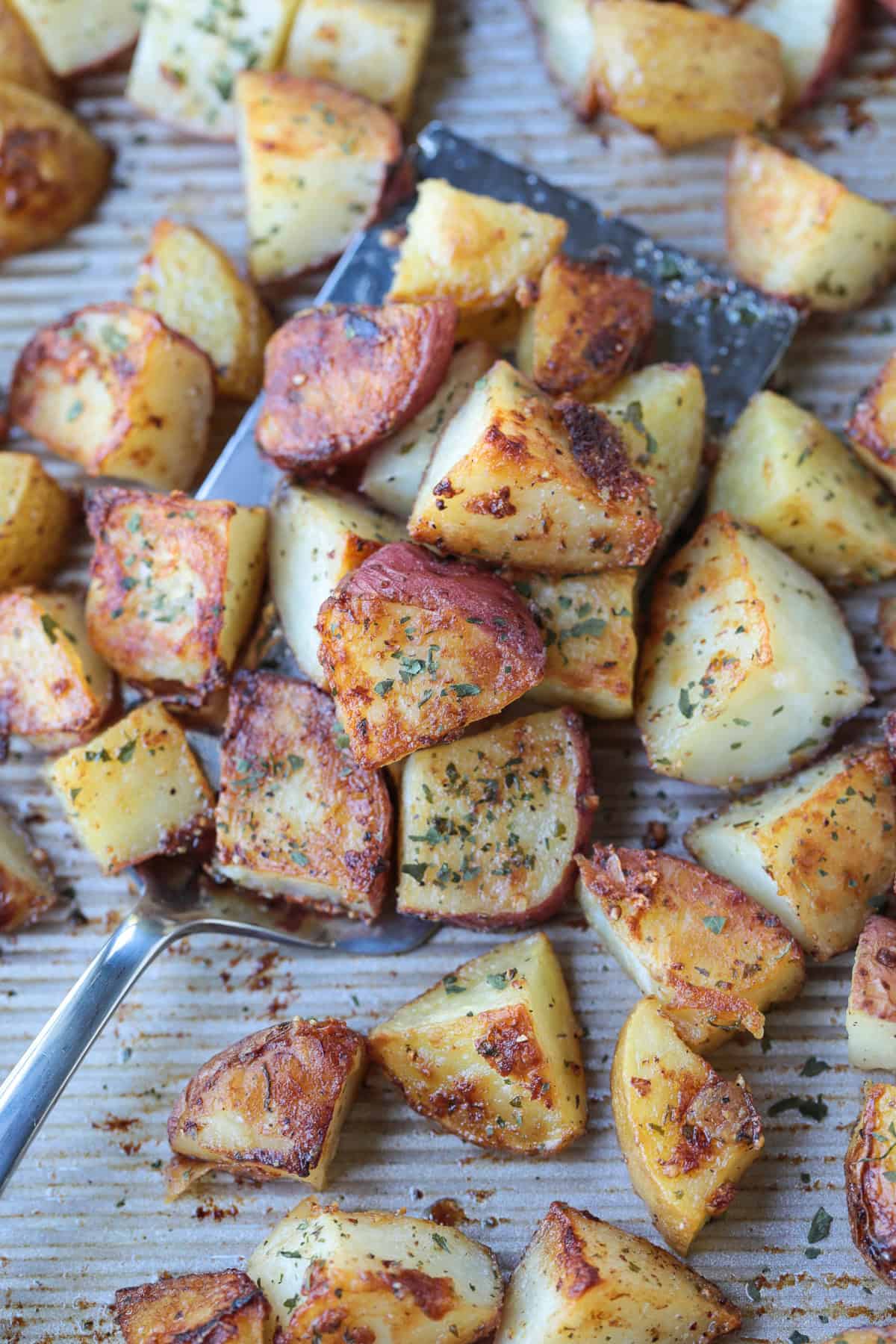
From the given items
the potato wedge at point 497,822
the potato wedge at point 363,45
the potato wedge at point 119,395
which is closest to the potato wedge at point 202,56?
the potato wedge at point 363,45

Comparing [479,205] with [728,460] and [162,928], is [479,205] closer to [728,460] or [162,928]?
[728,460]

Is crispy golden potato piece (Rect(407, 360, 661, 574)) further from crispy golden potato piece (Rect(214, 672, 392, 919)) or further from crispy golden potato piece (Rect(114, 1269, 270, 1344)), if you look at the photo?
crispy golden potato piece (Rect(114, 1269, 270, 1344))

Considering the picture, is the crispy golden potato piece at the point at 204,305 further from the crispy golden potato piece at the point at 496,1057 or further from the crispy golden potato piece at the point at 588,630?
the crispy golden potato piece at the point at 496,1057

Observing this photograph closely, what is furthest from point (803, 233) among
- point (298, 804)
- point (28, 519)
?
point (28, 519)

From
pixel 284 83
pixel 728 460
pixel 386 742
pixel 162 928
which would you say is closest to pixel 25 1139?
pixel 162 928

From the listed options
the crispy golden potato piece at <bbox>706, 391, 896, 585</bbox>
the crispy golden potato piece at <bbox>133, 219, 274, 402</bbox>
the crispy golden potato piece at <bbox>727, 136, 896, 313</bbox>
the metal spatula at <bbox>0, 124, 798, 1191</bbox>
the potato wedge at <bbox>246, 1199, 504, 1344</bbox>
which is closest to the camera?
the potato wedge at <bbox>246, 1199, 504, 1344</bbox>

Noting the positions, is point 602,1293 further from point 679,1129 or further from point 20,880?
point 20,880

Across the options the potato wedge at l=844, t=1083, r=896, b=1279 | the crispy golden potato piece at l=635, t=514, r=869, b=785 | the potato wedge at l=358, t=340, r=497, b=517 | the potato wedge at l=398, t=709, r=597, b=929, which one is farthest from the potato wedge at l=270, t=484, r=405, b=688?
the potato wedge at l=844, t=1083, r=896, b=1279
